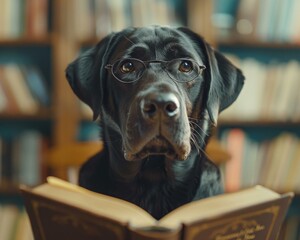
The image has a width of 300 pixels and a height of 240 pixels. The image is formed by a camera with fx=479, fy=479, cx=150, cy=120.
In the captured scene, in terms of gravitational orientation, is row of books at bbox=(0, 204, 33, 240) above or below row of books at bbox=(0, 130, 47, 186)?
below

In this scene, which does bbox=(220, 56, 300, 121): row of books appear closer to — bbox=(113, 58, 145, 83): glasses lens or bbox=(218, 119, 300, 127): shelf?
bbox=(218, 119, 300, 127): shelf

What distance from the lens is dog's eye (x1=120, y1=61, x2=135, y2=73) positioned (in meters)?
1.01

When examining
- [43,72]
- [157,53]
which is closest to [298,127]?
[43,72]

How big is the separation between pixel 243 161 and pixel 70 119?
0.86 meters

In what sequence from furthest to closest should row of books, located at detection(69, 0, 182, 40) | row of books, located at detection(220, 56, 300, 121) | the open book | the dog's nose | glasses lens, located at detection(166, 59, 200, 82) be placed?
row of books, located at detection(220, 56, 300, 121) → row of books, located at detection(69, 0, 182, 40) → glasses lens, located at detection(166, 59, 200, 82) → the dog's nose → the open book

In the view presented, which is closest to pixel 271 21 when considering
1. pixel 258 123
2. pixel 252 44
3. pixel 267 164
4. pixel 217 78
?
pixel 252 44

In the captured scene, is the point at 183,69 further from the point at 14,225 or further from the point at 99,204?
the point at 14,225

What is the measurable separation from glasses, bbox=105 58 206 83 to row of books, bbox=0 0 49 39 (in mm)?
1286

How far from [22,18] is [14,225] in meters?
0.96

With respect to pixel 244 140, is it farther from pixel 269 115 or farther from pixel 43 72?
pixel 43 72

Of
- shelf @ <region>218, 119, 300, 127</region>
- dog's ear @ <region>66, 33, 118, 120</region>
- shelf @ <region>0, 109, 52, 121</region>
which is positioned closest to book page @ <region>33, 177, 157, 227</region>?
dog's ear @ <region>66, 33, 118, 120</region>

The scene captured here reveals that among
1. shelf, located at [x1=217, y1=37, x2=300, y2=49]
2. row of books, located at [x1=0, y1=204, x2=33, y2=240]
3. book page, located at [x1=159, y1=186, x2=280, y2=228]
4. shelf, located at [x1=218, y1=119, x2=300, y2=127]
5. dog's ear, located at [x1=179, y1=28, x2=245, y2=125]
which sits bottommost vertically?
row of books, located at [x1=0, y1=204, x2=33, y2=240]

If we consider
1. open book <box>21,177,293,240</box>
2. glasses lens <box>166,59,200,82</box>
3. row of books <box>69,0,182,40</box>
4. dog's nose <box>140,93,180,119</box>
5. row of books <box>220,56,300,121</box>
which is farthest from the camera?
row of books <box>220,56,300,121</box>

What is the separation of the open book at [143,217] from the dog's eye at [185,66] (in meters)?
0.32
